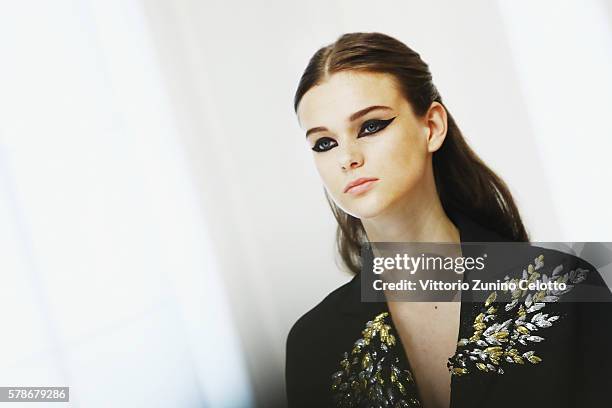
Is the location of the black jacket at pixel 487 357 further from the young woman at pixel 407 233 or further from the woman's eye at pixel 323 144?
the woman's eye at pixel 323 144

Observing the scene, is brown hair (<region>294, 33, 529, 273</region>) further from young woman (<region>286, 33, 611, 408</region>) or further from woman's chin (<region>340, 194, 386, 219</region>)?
woman's chin (<region>340, 194, 386, 219</region>)

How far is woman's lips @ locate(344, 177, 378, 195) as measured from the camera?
4.08 ft

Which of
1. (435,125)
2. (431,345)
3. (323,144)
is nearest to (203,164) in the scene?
(323,144)

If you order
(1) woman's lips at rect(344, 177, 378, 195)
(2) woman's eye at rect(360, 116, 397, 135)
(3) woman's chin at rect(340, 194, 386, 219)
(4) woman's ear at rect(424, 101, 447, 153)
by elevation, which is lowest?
(3) woman's chin at rect(340, 194, 386, 219)

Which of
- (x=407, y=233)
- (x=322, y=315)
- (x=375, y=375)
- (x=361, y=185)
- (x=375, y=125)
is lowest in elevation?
(x=375, y=375)

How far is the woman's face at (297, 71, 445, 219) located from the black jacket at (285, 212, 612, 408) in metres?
0.14

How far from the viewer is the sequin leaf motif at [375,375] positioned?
1.27m

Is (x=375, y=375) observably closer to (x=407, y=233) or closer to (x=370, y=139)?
(x=407, y=233)

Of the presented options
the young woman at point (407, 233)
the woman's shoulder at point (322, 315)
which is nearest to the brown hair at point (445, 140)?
the young woman at point (407, 233)

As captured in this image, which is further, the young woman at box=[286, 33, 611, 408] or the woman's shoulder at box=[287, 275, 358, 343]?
the woman's shoulder at box=[287, 275, 358, 343]

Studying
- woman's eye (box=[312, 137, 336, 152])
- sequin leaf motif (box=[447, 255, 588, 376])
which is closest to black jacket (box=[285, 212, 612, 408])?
sequin leaf motif (box=[447, 255, 588, 376])

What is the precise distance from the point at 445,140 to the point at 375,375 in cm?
47

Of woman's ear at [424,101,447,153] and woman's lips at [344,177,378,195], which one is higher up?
woman's ear at [424,101,447,153]

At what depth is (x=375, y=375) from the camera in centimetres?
128
